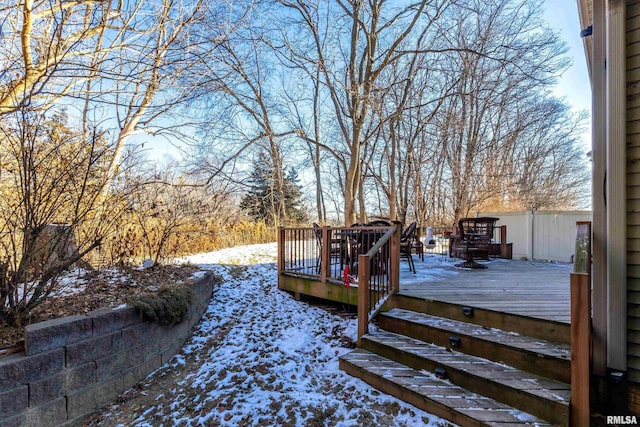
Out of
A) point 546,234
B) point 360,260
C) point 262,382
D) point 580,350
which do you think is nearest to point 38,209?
point 262,382

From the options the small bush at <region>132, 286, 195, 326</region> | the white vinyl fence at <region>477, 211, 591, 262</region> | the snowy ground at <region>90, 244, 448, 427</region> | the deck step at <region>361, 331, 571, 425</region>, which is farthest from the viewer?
the white vinyl fence at <region>477, 211, 591, 262</region>

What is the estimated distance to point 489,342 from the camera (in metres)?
2.54

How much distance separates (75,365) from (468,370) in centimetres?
312

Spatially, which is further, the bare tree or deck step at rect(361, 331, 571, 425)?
the bare tree

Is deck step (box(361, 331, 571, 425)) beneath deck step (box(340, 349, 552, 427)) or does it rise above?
above

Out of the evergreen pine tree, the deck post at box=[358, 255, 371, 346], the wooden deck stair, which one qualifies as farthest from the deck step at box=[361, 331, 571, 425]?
the evergreen pine tree

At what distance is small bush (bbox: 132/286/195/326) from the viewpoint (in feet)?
10.2

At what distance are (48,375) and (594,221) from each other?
4.18m

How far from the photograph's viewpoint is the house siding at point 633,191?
2002 millimetres

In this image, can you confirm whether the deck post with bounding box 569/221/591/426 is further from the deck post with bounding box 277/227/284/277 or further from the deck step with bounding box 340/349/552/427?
the deck post with bounding box 277/227/284/277

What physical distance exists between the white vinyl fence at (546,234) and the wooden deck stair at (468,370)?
248 inches

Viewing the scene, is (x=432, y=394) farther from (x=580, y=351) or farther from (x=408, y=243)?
(x=408, y=243)

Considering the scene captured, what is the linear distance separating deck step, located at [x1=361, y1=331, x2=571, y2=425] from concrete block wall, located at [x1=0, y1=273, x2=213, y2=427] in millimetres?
2372

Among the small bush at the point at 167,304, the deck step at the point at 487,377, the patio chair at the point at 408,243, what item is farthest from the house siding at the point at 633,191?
the small bush at the point at 167,304
